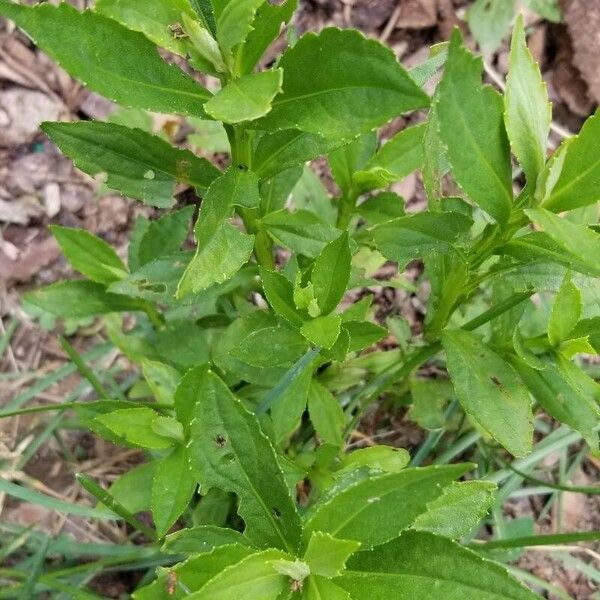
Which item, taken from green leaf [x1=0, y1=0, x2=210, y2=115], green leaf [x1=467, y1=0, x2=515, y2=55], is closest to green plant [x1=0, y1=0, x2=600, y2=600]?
green leaf [x1=0, y1=0, x2=210, y2=115]

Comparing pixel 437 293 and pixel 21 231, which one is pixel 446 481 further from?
pixel 21 231

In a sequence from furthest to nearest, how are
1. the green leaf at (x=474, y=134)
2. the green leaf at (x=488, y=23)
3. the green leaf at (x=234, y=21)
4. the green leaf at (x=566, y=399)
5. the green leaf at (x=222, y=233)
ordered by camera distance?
the green leaf at (x=488, y=23) < the green leaf at (x=566, y=399) < the green leaf at (x=222, y=233) < the green leaf at (x=474, y=134) < the green leaf at (x=234, y=21)

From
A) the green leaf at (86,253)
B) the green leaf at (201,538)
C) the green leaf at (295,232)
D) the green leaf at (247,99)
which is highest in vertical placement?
the green leaf at (247,99)

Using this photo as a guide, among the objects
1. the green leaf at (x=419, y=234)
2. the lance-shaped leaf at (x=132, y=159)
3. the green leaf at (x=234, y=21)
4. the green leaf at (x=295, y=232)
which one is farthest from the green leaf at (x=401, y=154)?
the green leaf at (x=234, y=21)

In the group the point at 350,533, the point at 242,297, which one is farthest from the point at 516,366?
the point at 242,297

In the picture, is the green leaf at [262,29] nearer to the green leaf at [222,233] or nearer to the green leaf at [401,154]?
the green leaf at [222,233]

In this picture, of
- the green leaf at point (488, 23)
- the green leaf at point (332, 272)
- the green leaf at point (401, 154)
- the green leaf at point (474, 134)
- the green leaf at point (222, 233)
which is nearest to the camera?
the green leaf at point (474, 134)

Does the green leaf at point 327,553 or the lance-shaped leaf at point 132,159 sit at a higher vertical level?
the lance-shaped leaf at point 132,159
